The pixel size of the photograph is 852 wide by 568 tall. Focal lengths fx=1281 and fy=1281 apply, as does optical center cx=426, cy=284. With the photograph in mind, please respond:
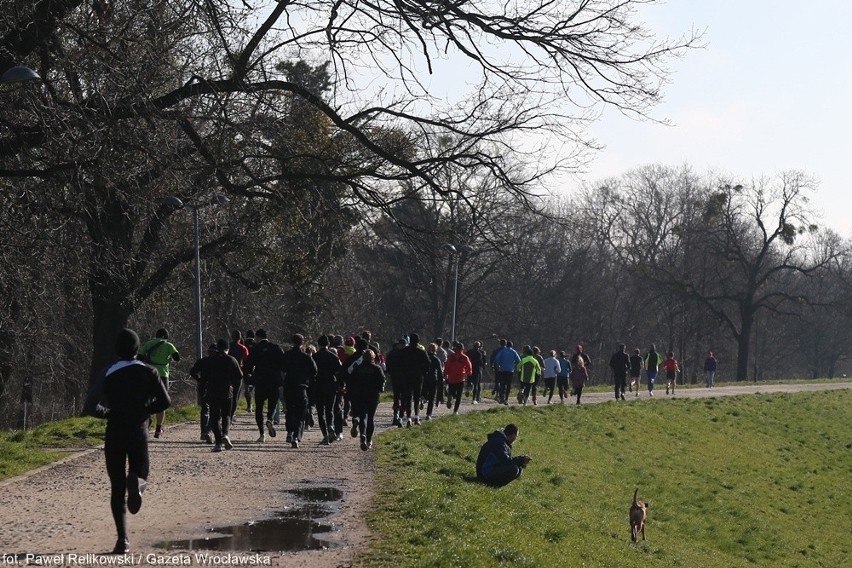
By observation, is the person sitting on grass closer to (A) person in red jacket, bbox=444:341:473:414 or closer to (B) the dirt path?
(B) the dirt path

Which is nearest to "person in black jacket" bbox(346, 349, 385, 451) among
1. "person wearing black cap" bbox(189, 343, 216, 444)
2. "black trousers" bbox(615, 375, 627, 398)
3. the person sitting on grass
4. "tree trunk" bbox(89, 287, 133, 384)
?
"person wearing black cap" bbox(189, 343, 216, 444)

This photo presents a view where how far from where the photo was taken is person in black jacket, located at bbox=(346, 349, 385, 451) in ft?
67.3

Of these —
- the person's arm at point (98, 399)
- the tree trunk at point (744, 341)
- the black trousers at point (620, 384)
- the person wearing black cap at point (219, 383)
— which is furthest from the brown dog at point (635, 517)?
the tree trunk at point (744, 341)

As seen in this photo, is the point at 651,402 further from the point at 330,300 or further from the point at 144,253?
the point at 144,253

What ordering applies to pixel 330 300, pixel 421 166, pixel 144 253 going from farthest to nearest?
1. pixel 330 300
2. pixel 144 253
3. pixel 421 166

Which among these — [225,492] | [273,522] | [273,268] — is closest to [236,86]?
[225,492]

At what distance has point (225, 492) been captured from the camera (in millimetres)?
14930

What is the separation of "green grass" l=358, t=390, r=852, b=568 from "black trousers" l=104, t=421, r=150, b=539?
2021 mm

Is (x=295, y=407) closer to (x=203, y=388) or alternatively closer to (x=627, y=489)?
(x=203, y=388)

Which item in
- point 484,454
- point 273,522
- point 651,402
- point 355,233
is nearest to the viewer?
point 273,522

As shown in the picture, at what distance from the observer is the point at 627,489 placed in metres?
25.5

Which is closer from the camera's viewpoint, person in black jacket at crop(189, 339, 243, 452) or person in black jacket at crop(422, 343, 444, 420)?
person in black jacket at crop(189, 339, 243, 452)

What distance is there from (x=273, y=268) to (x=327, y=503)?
18230 millimetres

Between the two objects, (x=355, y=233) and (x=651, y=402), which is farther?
(x=651, y=402)
